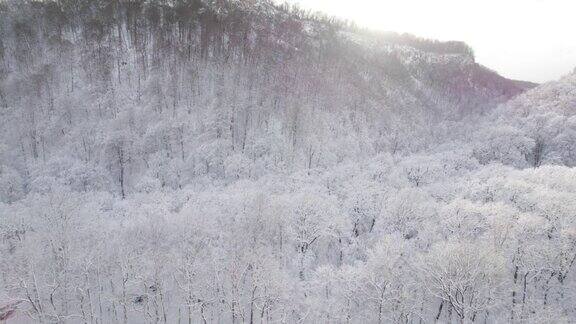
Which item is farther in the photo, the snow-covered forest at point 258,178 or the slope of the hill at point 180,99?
the slope of the hill at point 180,99

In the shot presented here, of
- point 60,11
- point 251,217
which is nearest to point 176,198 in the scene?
point 251,217

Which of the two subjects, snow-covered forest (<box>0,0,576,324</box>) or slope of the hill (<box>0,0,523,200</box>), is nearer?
snow-covered forest (<box>0,0,576,324</box>)

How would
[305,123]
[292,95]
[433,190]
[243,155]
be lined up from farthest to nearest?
1. [292,95]
2. [305,123]
3. [243,155]
4. [433,190]

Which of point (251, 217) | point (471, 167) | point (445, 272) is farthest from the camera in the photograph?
Answer: point (471, 167)

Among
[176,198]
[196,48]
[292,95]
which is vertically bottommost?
[176,198]

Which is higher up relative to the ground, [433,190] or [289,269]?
[433,190]

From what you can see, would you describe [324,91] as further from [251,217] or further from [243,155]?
[251,217]

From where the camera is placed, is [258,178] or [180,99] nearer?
[258,178]

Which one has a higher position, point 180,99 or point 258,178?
point 180,99
